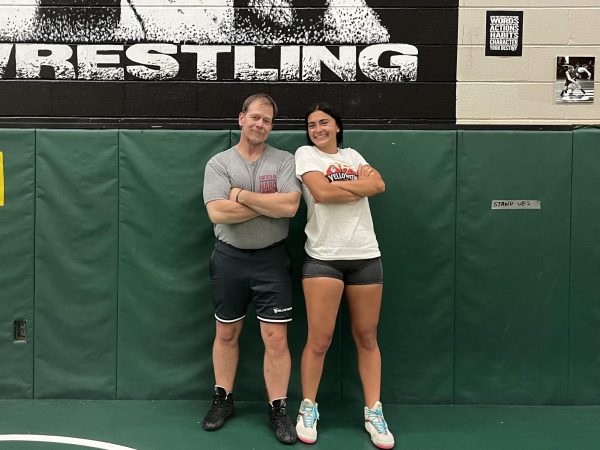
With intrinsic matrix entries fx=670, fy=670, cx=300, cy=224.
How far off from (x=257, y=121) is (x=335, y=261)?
34.2 inches

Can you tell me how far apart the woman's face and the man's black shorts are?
630mm

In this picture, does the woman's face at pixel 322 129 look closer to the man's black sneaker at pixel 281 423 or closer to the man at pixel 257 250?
the man at pixel 257 250

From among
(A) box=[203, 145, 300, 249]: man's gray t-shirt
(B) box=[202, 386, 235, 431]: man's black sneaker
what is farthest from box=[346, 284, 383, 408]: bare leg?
(B) box=[202, 386, 235, 431]: man's black sneaker

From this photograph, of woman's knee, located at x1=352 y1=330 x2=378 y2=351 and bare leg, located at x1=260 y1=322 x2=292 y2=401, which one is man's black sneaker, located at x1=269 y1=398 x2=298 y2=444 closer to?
bare leg, located at x1=260 y1=322 x2=292 y2=401

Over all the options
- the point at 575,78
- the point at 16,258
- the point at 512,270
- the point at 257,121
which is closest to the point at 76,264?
the point at 16,258

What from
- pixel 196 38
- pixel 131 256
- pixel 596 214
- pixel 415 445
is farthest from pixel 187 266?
pixel 596 214

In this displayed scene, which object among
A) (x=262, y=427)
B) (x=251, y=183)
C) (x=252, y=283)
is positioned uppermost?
(x=251, y=183)

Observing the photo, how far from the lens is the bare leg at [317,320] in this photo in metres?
3.60

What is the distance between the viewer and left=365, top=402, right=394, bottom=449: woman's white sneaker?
3.54 m

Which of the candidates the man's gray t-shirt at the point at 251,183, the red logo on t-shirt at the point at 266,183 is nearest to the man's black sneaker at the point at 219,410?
the man's gray t-shirt at the point at 251,183

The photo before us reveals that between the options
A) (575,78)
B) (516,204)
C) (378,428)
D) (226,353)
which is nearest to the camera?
(378,428)

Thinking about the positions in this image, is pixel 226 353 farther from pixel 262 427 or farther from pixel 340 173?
pixel 340 173

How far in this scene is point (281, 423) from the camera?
363cm

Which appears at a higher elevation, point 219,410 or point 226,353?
point 226,353
